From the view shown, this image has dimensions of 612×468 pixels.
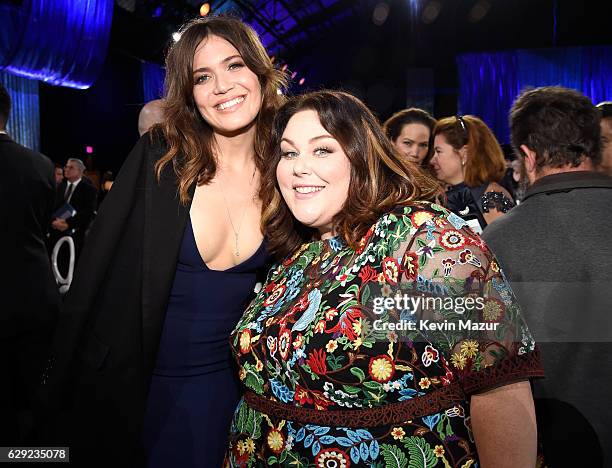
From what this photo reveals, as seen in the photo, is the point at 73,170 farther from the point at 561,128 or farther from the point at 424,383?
the point at 424,383

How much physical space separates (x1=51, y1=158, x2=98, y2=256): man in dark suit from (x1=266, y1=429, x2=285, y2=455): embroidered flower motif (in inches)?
240

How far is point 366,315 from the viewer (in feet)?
4.30

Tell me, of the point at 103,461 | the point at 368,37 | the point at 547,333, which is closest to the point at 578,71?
the point at 368,37

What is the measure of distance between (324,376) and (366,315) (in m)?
0.18

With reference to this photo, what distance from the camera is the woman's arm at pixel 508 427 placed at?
1243mm

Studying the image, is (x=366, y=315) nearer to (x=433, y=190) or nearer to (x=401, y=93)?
(x=433, y=190)

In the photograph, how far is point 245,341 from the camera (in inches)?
60.4

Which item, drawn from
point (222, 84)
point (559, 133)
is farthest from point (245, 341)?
point (559, 133)

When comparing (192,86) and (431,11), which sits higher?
(431,11)

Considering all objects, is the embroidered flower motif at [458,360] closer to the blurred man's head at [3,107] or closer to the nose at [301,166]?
the nose at [301,166]

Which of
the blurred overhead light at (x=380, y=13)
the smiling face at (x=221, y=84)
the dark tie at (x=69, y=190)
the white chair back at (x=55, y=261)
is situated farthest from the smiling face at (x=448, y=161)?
the blurred overhead light at (x=380, y=13)

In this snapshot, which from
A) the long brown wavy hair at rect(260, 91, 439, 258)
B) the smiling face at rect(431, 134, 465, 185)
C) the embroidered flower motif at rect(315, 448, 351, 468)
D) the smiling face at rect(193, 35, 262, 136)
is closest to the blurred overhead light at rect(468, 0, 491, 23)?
the smiling face at rect(431, 134, 465, 185)

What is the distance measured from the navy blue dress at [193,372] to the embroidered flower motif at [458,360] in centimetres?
84

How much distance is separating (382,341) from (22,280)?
218 cm
